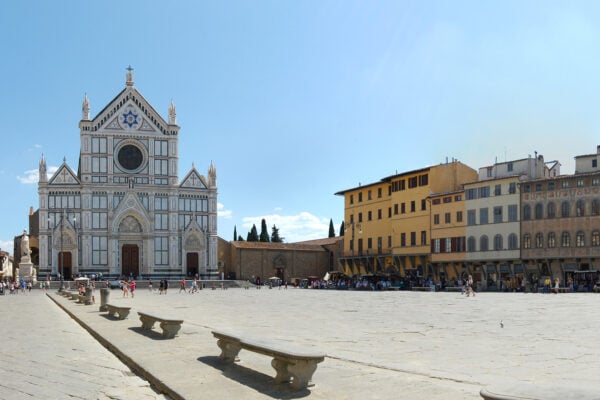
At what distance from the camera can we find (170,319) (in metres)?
13.6

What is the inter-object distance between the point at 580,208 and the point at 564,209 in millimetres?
1374

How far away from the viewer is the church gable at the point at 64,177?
71794 mm

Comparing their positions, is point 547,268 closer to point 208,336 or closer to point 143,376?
point 208,336

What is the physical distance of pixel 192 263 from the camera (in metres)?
75.0

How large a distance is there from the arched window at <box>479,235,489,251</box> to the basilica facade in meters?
30.3

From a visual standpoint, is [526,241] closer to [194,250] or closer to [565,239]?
[565,239]

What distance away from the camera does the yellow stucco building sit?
63469 mm

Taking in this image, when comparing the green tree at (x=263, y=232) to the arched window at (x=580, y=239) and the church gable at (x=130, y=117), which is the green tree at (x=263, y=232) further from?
the arched window at (x=580, y=239)

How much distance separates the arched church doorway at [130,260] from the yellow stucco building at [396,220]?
22.3 metres

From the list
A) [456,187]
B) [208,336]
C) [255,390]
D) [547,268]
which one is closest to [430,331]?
[208,336]

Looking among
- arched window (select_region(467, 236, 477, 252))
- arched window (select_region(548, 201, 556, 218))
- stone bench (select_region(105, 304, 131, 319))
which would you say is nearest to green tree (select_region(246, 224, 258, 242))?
arched window (select_region(467, 236, 477, 252))

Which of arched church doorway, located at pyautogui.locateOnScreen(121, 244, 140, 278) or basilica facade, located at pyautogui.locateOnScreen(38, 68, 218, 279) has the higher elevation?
basilica facade, located at pyautogui.locateOnScreen(38, 68, 218, 279)

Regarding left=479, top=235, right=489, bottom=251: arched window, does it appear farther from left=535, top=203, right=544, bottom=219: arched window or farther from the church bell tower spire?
the church bell tower spire

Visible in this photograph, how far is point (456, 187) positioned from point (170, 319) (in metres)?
52.9
